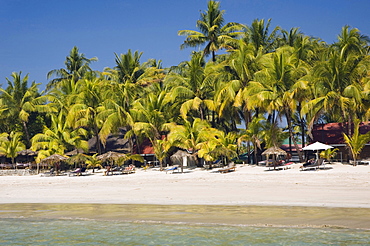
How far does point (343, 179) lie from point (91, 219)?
11.6m

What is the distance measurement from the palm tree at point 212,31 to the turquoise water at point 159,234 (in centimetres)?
2730

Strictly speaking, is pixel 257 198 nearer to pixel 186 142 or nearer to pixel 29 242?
pixel 29 242

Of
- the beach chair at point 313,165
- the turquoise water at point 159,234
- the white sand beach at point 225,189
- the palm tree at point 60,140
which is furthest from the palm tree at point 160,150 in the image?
the turquoise water at point 159,234

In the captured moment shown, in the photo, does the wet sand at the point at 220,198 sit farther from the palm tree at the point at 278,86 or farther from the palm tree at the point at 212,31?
the palm tree at the point at 212,31

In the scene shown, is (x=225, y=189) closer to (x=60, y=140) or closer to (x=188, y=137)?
(x=188, y=137)

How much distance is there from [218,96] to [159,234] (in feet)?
66.4

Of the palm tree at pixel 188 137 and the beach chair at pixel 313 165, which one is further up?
the palm tree at pixel 188 137

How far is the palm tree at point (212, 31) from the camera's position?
125 feet

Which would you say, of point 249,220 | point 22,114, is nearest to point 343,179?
point 249,220

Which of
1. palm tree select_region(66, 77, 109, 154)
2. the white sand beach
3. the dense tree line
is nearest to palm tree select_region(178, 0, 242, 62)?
the dense tree line

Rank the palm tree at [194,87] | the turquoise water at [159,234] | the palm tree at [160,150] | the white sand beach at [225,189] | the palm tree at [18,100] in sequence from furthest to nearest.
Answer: the palm tree at [18,100] < the palm tree at [194,87] < the palm tree at [160,150] < the white sand beach at [225,189] < the turquoise water at [159,234]

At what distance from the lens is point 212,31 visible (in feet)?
124

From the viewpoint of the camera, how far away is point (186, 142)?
2958 centimetres

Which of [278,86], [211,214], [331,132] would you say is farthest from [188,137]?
[211,214]
